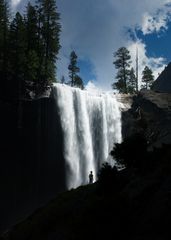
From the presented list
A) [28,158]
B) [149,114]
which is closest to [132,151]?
[28,158]

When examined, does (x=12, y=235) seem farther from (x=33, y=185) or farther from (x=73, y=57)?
(x=73, y=57)

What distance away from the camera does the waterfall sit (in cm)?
5634

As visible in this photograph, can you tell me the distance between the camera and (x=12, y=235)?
61.2 ft

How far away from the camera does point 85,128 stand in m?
59.8

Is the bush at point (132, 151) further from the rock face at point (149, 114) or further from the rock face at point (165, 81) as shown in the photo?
the rock face at point (165, 81)

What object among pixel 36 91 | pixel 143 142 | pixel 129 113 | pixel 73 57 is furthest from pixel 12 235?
pixel 73 57

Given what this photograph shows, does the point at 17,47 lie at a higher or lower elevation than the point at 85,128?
higher

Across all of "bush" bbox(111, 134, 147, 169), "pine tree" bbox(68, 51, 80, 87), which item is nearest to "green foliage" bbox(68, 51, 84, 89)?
"pine tree" bbox(68, 51, 80, 87)

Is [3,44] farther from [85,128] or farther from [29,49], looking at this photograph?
[85,128]

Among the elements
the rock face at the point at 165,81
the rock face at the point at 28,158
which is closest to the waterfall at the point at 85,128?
the rock face at the point at 28,158

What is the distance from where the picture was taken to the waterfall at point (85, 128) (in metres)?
56.3

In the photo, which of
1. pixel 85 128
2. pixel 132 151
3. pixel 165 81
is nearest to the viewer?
pixel 132 151

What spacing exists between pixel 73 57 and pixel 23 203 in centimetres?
4915

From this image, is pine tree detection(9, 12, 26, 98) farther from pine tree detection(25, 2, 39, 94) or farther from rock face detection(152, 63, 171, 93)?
rock face detection(152, 63, 171, 93)
